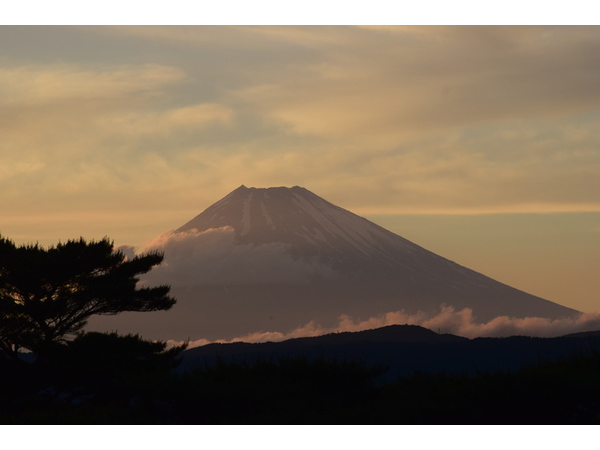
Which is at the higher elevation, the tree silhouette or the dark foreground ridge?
the tree silhouette

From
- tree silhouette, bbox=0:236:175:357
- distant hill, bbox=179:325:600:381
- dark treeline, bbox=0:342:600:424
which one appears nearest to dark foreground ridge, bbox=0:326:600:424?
dark treeline, bbox=0:342:600:424

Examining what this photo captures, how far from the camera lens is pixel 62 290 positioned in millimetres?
37750

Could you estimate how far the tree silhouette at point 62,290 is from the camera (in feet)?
118

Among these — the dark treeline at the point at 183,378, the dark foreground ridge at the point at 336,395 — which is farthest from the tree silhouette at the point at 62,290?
the dark foreground ridge at the point at 336,395

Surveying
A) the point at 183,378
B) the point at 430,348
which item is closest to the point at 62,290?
the point at 183,378

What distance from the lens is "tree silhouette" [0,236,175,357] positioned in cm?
3588

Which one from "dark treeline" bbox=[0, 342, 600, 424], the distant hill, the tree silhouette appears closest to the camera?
"dark treeline" bbox=[0, 342, 600, 424]

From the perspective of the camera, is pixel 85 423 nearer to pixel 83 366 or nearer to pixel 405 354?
pixel 83 366

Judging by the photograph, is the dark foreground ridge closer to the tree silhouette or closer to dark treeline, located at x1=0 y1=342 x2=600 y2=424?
dark treeline, located at x1=0 y1=342 x2=600 y2=424

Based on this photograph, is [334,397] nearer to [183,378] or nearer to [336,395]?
[336,395]

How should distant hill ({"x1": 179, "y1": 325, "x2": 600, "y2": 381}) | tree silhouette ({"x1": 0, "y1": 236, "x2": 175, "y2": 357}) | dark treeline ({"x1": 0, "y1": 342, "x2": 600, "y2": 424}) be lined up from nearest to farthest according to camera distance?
dark treeline ({"x1": 0, "y1": 342, "x2": 600, "y2": 424}) < tree silhouette ({"x1": 0, "y1": 236, "x2": 175, "y2": 357}) < distant hill ({"x1": 179, "y1": 325, "x2": 600, "y2": 381})

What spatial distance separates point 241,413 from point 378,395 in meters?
4.33

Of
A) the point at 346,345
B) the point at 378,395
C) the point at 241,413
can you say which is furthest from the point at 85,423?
the point at 346,345

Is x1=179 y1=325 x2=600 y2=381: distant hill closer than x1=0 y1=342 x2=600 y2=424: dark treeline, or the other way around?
x1=0 y1=342 x2=600 y2=424: dark treeline
